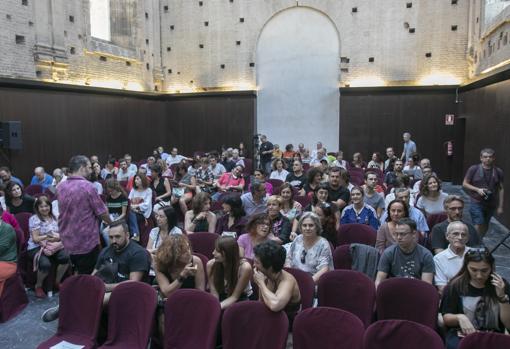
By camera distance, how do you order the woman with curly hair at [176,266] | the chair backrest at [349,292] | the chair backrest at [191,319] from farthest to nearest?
the woman with curly hair at [176,266] < the chair backrest at [349,292] < the chair backrest at [191,319]

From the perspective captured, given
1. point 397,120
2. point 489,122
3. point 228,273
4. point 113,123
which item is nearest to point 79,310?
point 228,273

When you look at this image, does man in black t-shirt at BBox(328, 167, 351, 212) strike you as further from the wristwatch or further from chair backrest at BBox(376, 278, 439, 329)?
the wristwatch

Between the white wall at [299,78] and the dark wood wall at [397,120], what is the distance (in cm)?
64

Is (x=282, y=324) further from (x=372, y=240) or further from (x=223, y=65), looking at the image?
(x=223, y=65)

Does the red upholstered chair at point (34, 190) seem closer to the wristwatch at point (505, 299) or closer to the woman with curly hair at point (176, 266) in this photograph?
the woman with curly hair at point (176, 266)

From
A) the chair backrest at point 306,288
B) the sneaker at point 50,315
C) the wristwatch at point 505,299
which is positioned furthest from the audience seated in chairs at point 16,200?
the wristwatch at point 505,299

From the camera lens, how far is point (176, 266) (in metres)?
3.90

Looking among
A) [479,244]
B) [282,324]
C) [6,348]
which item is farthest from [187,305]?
[479,244]

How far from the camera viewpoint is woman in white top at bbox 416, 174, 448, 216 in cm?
587

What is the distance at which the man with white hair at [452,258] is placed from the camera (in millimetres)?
3977

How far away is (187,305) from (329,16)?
1424 cm

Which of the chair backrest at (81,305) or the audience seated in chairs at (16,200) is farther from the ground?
the audience seated in chairs at (16,200)

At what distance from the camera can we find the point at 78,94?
13.0 metres

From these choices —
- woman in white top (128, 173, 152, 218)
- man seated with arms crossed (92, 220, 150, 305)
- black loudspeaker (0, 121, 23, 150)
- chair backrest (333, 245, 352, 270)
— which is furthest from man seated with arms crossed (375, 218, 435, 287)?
black loudspeaker (0, 121, 23, 150)
